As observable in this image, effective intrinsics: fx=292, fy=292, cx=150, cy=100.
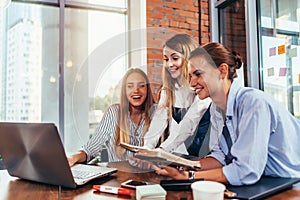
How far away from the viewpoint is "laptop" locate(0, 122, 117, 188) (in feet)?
2.87

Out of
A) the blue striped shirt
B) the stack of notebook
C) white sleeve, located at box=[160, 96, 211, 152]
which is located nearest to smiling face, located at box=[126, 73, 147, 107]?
white sleeve, located at box=[160, 96, 211, 152]

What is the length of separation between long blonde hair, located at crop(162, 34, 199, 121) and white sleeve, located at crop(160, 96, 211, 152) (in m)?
0.09

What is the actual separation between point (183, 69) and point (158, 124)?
1.02 ft

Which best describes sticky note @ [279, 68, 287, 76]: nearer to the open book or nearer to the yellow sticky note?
the yellow sticky note

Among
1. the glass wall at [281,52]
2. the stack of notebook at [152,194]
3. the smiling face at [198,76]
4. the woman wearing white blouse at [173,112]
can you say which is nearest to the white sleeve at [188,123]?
the woman wearing white blouse at [173,112]

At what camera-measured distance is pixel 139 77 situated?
1.56 metres

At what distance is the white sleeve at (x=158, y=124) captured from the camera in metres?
1.47

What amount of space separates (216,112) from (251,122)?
0.32 m

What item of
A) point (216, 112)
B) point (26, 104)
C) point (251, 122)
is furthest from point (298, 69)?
point (26, 104)

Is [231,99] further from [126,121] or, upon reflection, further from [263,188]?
[126,121]

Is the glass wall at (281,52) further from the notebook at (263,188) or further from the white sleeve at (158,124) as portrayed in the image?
the notebook at (263,188)

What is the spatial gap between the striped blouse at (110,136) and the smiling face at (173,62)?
29 cm

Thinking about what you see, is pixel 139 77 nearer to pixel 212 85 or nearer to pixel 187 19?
pixel 212 85

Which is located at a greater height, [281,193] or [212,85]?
[212,85]
